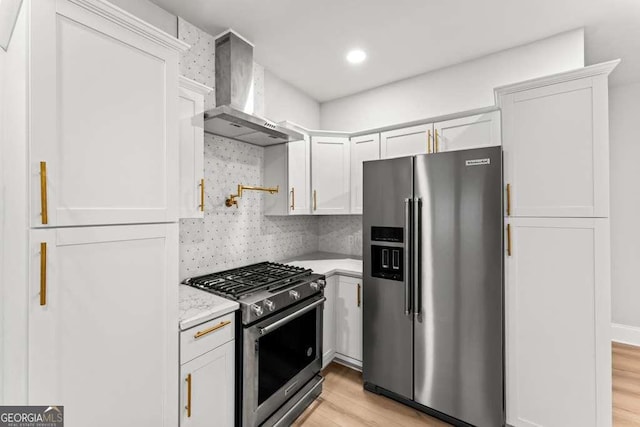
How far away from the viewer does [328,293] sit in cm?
257

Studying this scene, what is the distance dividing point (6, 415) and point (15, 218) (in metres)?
0.73

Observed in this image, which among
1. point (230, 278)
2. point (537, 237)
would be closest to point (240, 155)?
point (230, 278)

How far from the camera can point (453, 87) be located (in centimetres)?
270

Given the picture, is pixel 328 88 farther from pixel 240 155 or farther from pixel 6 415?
pixel 6 415

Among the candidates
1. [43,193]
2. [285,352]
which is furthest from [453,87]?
[43,193]

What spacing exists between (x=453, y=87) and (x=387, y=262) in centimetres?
190

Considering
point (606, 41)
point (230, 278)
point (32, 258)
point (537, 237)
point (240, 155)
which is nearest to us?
point (32, 258)

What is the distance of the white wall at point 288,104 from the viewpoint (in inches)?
113

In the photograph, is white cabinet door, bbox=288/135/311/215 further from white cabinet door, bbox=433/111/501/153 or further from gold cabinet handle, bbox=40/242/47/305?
gold cabinet handle, bbox=40/242/47/305

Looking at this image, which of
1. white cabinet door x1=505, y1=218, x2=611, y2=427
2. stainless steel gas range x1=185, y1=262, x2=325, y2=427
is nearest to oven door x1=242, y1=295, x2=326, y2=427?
stainless steel gas range x1=185, y1=262, x2=325, y2=427

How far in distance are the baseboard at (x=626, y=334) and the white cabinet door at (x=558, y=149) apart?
9.19ft

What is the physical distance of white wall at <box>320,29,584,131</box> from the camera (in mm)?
2213

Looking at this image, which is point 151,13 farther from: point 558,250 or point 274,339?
point 558,250

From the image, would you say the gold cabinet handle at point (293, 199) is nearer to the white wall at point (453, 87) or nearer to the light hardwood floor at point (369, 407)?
the white wall at point (453, 87)
